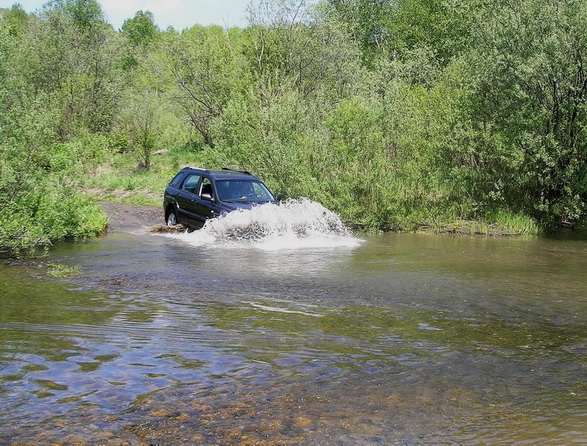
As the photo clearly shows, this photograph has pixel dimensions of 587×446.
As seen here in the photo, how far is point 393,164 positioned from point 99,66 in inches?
920

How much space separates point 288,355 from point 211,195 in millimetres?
10245

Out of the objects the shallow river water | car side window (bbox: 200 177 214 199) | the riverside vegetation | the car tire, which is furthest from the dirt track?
the shallow river water

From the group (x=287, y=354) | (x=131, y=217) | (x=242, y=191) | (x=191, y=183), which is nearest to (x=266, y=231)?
(x=242, y=191)

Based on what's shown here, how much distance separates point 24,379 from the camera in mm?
5633

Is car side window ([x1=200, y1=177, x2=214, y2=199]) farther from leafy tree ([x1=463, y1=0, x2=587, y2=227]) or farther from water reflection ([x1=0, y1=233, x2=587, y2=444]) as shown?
leafy tree ([x1=463, y1=0, x2=587, y2=227])

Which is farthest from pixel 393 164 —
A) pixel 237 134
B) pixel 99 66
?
pixel 99 66

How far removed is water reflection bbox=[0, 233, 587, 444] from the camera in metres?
4.83

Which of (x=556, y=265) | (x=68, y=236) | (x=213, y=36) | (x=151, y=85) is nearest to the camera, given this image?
(x=556, y=265)

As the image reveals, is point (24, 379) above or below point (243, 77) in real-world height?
below

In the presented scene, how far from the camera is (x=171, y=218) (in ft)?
59.4

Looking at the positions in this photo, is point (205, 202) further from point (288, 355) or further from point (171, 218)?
point (288, 355)

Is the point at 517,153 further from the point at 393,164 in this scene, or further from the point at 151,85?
the point at 151,85

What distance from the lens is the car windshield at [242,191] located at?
16.3 meters

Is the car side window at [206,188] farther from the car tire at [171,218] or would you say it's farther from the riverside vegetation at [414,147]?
the riverside vegetation at [414,147]
